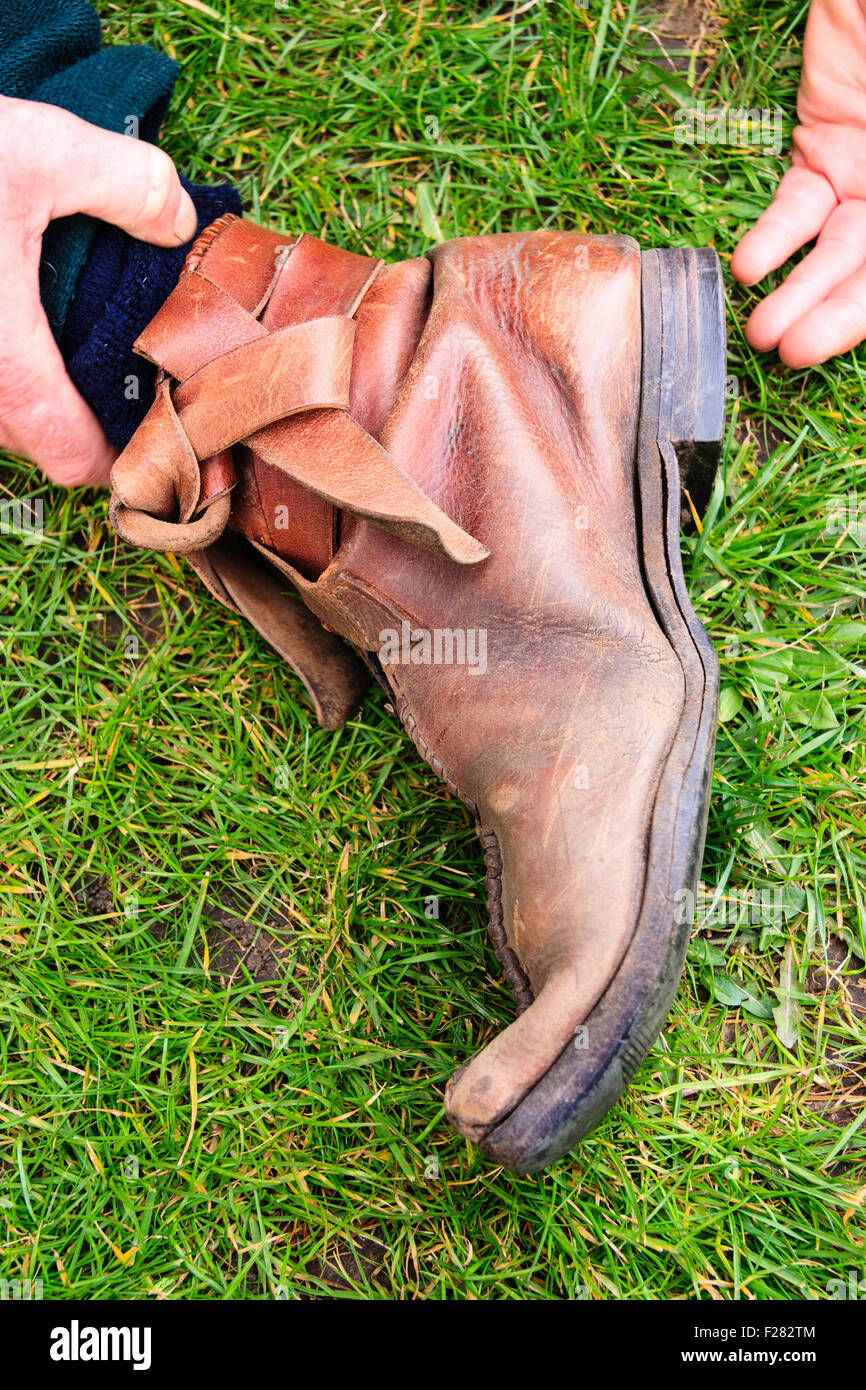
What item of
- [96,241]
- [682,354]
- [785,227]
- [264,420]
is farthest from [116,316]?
[785,227]

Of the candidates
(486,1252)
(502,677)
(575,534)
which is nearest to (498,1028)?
(486,1252)

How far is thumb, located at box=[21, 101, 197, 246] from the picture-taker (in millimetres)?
1686

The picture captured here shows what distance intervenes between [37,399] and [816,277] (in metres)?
1.50

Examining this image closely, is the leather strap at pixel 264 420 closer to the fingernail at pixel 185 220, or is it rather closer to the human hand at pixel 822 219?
the fingernail at pixel 185 220

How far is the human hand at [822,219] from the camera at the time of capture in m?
2.03

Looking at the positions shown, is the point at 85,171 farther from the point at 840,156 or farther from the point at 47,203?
the point at 840,156

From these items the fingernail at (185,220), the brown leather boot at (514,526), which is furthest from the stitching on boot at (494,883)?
the fingernail at (185,220)

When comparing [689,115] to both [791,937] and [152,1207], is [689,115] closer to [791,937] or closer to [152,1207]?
[791,937]

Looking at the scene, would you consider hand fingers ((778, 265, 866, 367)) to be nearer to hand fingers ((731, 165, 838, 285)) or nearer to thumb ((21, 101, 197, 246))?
hand fingers ((731, 165, 838, 285))

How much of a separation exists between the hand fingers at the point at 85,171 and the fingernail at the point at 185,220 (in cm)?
3

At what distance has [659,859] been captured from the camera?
152 cm

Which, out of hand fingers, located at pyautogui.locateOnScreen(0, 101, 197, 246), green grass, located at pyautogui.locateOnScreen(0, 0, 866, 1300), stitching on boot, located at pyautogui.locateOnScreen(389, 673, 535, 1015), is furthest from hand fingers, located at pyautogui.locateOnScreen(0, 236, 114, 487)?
stitching on boot, located at pyautogui.locateOnScreen(389, 673, 535, 1015)

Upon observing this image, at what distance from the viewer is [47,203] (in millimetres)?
1705

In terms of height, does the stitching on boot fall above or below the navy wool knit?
below
